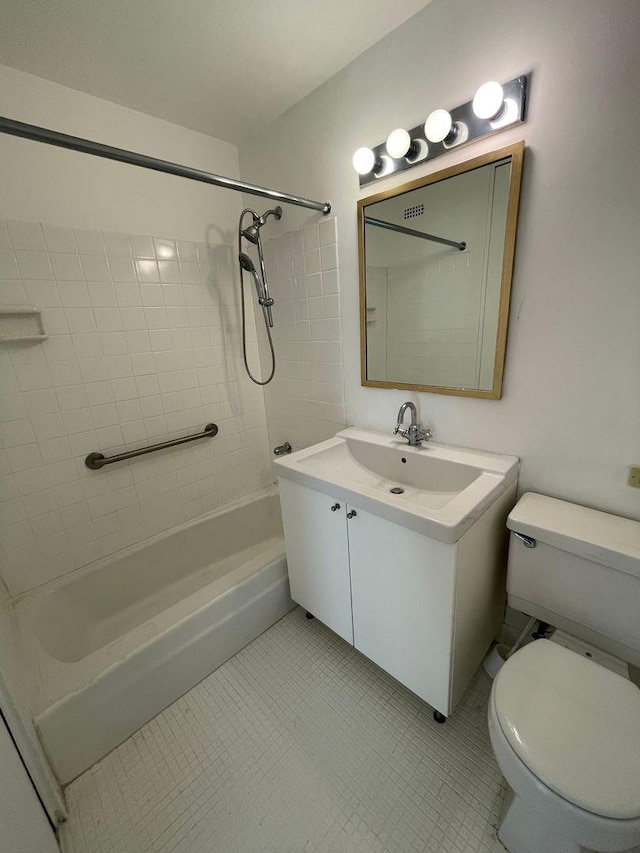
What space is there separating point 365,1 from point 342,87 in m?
0.28

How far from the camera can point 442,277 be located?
1.23 meters

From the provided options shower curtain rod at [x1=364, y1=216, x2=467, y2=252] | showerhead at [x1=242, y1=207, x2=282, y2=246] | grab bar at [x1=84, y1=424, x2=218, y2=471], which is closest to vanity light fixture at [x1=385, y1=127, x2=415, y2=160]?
shower curtain rod at [x1=364, y1=216, x2=467, y2=252]

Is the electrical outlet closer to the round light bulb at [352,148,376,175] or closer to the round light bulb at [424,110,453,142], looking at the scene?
the round light bulb at [424,110,453,142]

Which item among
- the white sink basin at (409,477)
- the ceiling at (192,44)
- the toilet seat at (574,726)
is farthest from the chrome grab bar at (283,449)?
the ceiling at (192,44)

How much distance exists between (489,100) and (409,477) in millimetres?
1201

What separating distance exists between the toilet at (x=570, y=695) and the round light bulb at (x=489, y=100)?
1.16m

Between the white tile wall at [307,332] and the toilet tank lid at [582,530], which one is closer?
the toilet tank lid at [582,530]

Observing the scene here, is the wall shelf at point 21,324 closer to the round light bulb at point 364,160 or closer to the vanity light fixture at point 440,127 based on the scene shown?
the round light bulb at point 364,160

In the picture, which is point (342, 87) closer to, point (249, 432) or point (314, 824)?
point (249, 432)

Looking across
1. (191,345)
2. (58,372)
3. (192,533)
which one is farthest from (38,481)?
(191,345)

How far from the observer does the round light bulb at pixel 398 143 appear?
3.69ft

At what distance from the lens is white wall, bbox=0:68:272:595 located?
129 centimetres

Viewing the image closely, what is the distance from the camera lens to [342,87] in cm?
130

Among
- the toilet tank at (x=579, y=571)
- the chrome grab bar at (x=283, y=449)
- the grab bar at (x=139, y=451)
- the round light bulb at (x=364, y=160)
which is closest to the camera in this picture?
the toilet tank at (x=579, y=571)
